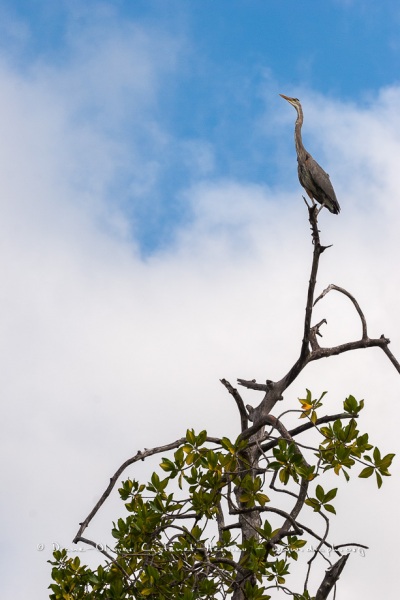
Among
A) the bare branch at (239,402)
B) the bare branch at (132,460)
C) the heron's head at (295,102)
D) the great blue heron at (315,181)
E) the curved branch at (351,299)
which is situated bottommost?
the bare branch at (132,460)

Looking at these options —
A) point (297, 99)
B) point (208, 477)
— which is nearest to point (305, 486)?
point (208, 477)

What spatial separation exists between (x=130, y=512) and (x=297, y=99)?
8134 mm

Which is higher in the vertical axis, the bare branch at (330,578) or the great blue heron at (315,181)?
the great blue heron at (315,181)

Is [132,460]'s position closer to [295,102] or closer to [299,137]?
[299,137]

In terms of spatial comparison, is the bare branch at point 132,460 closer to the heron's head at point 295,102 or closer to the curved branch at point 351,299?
the curved branch at point 351,299

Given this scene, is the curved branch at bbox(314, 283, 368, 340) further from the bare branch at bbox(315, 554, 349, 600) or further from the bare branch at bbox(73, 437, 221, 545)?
the bare branch at bbox(315, 554, 349, 600)

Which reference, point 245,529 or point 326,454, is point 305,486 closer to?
point 326,454

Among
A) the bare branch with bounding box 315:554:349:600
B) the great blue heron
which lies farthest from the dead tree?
the great blue heron

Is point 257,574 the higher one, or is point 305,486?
point 305,486

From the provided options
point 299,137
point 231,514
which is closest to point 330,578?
point 231,514

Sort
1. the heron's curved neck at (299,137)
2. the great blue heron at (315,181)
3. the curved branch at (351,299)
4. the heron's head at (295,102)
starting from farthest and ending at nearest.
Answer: the heron's head at (295,102) < the heron's curved neck at (299,137) < the great blue heron at (315,181) < the curved branch at (351,299)

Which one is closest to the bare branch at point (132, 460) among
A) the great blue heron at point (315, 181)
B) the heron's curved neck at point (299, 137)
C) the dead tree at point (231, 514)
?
the dead tree at point (231, 514)

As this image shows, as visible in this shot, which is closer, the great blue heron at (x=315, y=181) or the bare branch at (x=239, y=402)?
the bare branch at (x=239, y=402)

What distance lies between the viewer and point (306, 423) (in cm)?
673
